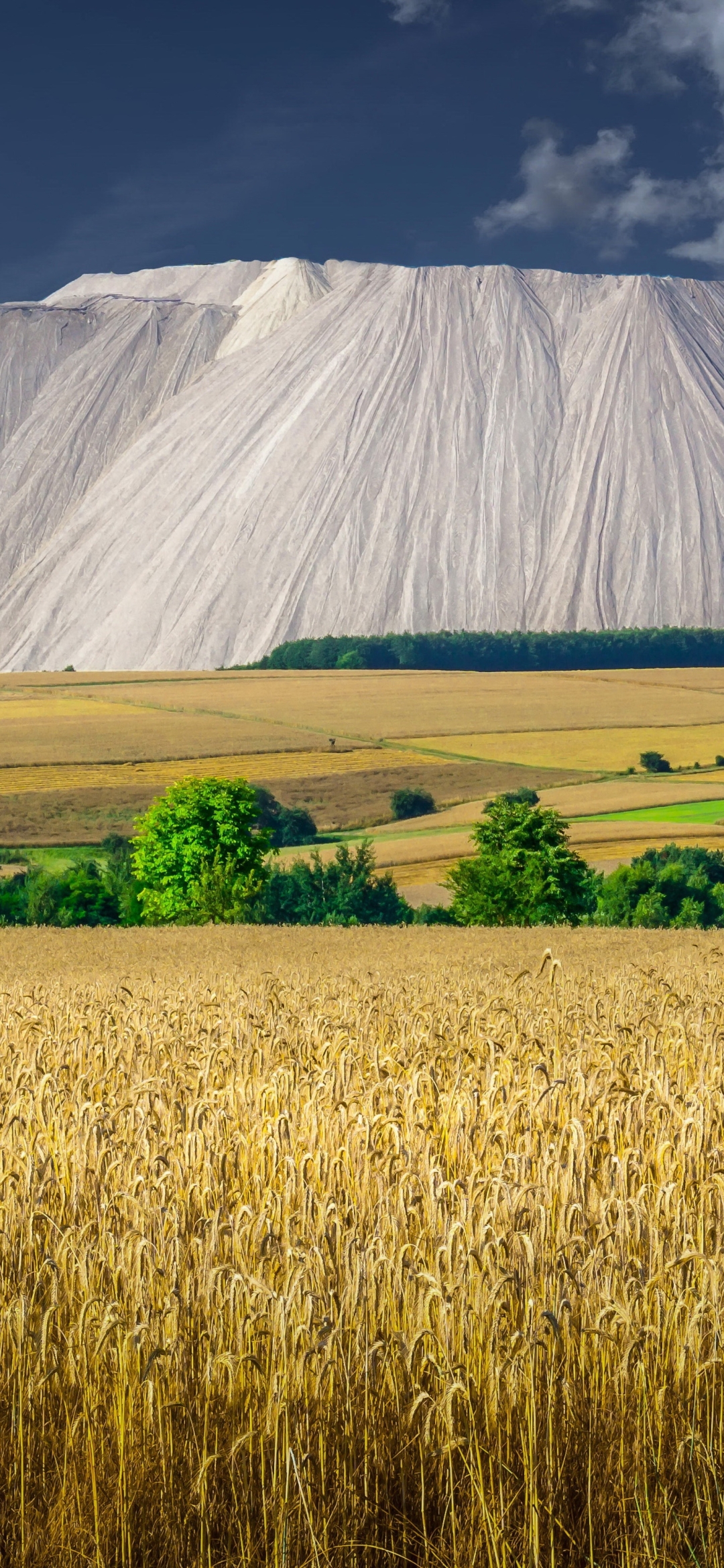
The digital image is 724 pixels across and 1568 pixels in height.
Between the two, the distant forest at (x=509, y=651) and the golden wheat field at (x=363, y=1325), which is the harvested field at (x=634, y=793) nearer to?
the distant forest at (x=509, y=651)

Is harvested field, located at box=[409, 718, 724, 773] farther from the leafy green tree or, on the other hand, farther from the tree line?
the leafy green tree

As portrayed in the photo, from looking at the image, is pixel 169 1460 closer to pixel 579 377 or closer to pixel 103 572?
pixel 103 572

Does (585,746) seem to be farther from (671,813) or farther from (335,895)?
(335,895)

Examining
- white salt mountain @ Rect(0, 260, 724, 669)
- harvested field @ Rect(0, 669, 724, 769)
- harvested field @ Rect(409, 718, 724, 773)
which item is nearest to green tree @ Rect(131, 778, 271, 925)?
harvested field @ Rect(0, 669, 724, 769)

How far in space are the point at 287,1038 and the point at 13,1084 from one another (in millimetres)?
2599

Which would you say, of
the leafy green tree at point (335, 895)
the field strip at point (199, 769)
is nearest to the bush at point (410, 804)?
the field strip at point (199, 769)

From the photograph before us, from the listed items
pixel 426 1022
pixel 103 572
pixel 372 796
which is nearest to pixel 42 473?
pixel 103 572

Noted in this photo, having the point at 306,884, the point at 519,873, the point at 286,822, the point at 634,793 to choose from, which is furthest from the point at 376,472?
the point at 519,873

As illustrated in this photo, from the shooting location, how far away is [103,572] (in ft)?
441

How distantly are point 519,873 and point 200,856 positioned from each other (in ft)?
41.8

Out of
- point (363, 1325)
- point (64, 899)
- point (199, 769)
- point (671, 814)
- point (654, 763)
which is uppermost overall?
point (199, 769)

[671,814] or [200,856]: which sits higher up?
[671,814]

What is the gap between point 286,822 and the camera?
65.8 metres

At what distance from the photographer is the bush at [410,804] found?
66.1 metres
